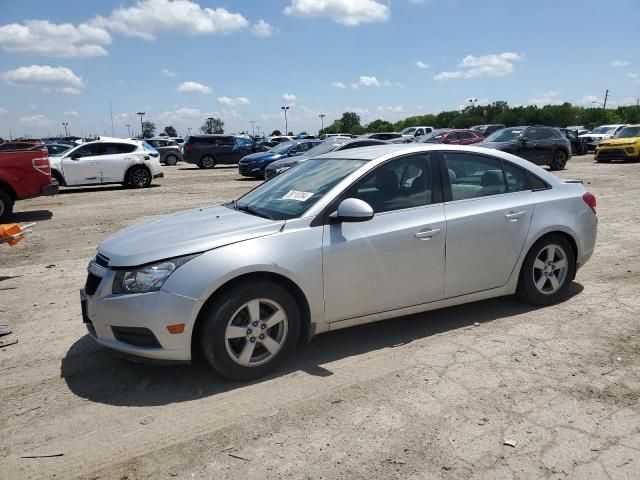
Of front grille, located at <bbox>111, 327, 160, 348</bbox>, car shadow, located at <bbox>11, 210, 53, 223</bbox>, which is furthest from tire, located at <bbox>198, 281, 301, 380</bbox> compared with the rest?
car shadow, located at <bbox>11, 210, 53, 223</bbox>

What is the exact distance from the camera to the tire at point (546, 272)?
4852 millimetres

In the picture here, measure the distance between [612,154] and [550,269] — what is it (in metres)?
21.8

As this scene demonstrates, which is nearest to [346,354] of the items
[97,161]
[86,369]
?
[86,369]

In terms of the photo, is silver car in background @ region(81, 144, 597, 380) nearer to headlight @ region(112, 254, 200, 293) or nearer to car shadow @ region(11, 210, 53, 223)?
headlight @ region(112, 254, 200, 293)

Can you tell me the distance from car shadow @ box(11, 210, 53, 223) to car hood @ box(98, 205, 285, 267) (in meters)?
8.78

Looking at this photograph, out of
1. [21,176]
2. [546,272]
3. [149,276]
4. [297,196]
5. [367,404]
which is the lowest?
[367,404]

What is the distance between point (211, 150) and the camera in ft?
94.7

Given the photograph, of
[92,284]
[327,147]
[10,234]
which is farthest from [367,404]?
[327,147]

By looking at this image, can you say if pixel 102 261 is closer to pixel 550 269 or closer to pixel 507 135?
pixel 550 269

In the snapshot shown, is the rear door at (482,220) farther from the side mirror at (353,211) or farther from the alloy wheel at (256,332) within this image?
A: the alloy wheel at (256,332)

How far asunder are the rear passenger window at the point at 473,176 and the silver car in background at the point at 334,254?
11 mm

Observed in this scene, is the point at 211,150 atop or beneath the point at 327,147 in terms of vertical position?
beneath

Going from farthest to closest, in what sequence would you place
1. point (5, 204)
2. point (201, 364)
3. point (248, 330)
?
1. point (5, 204)
2. point (201, 364)
3. point (248, 330)

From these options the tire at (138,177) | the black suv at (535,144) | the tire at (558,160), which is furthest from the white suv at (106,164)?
the tire at (558,160)
